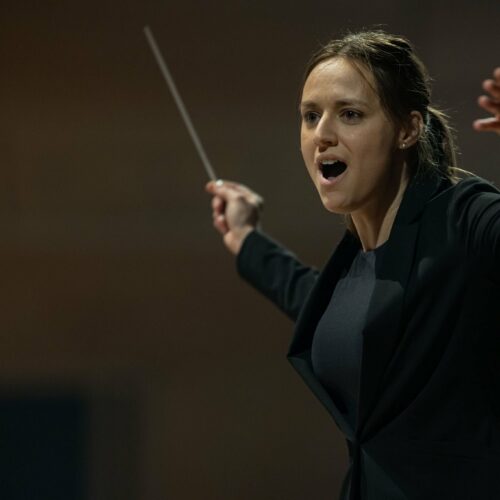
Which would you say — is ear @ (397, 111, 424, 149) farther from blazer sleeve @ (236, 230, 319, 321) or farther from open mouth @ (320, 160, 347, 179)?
blazer sleeve @ (236, 230, 319, 321)

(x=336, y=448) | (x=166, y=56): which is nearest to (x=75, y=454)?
(x=336, y=448)

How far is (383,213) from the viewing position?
1.04 m

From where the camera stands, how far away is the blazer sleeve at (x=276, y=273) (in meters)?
1.26

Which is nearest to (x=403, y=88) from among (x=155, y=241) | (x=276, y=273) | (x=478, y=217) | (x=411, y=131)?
(x=411, y=131)

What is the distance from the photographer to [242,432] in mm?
1979

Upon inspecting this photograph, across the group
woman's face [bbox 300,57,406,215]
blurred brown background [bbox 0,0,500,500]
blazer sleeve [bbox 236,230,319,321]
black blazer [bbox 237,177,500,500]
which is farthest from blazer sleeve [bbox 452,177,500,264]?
blurred brown background [bbox 0,0,500,500]

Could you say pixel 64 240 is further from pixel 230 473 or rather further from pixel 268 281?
pixel 268 281

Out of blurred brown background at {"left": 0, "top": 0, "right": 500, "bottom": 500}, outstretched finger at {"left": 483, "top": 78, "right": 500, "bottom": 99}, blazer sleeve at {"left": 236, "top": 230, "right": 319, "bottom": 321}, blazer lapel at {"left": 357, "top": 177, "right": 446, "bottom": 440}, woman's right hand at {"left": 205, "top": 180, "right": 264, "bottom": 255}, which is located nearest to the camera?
outstretched finger at {"left": 483, "top": 78, "right": 500, "bottom": 99}

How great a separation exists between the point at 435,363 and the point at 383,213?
181mm

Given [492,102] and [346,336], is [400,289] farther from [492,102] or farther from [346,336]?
[492,102]

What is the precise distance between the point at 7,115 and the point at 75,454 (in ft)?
2.22

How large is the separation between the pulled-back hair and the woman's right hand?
0.37 meters

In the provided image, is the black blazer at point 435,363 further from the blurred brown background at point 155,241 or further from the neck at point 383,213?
the blurred brown background at point 155,241

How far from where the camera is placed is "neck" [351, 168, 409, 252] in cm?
103
